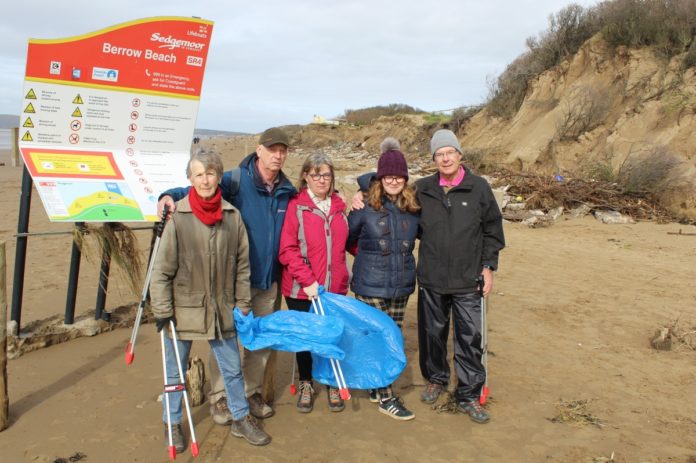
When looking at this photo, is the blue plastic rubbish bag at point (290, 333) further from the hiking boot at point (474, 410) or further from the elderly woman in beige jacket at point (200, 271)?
the hiking boot at point (474, 410)

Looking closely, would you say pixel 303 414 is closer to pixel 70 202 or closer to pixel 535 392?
pixel 535 392

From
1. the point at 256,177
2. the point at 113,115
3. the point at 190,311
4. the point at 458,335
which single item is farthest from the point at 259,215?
the point at 113,115

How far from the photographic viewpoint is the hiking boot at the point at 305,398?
162 inches

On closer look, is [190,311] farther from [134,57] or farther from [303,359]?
[134,57]

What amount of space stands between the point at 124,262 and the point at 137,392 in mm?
1316

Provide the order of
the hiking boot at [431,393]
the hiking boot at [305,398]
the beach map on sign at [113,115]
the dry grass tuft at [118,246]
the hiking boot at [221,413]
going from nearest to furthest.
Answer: the hiking boot at [221,413]
the hiking boot at [305,398]
the hiking boot at [431,393]
the beach map on sign at [113,115]
the dry grass tuft at [118,246]

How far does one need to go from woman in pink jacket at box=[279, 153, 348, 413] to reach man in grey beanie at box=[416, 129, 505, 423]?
650mm

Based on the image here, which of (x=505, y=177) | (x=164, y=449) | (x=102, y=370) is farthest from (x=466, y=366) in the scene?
(x=505, y=177)

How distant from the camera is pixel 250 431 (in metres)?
3.64

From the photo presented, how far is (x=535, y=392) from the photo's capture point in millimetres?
4527

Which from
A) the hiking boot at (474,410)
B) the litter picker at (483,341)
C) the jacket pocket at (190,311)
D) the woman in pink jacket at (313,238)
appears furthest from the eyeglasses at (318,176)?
the hiking boot at (474,410)

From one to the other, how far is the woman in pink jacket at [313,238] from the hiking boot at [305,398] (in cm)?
67

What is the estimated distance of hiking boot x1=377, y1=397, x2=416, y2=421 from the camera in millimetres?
4020

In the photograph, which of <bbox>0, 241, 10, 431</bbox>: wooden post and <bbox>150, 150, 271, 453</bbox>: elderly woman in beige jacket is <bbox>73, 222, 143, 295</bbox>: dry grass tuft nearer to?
<bbox>0, 241, 10, 431</bbox>: wooden post
